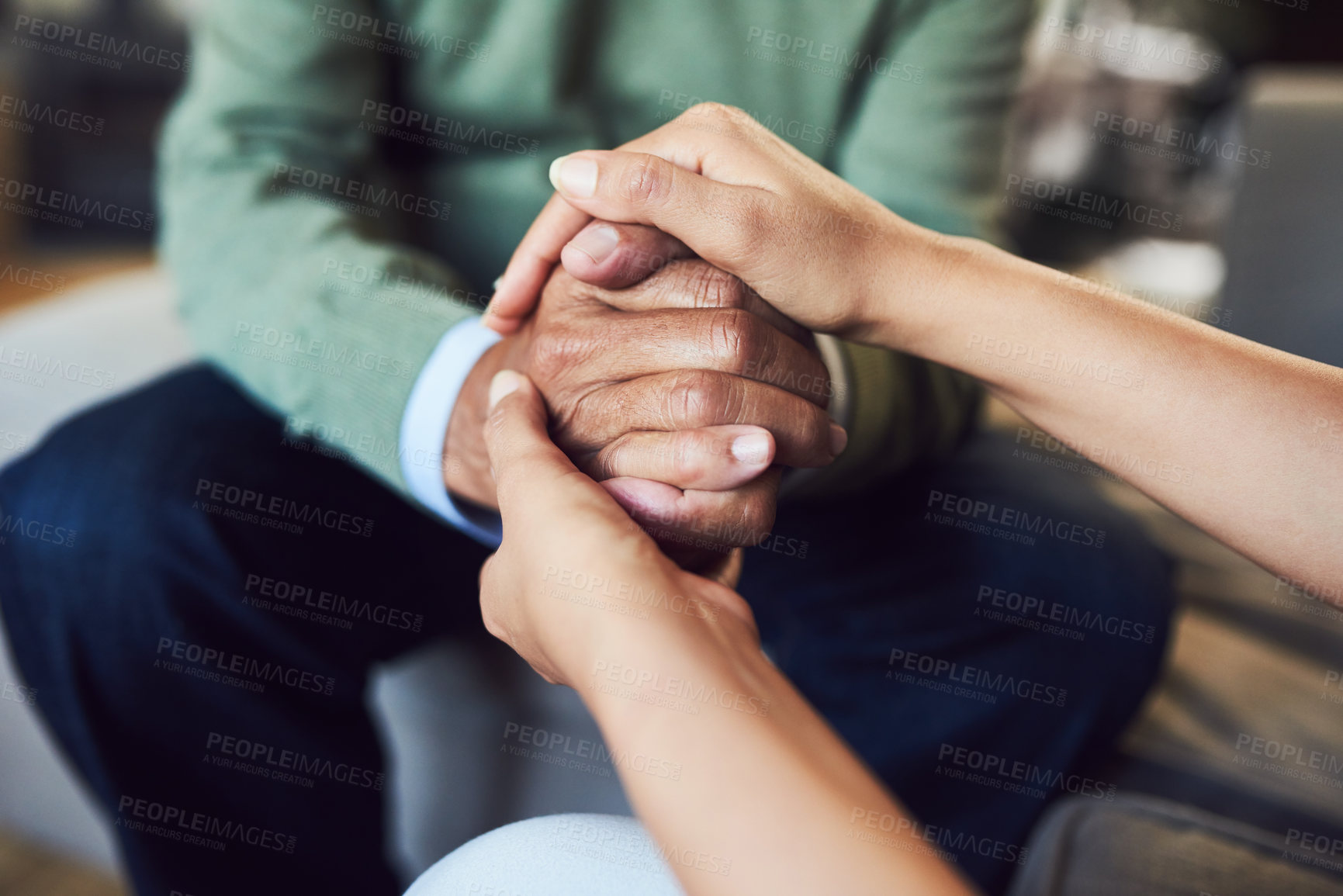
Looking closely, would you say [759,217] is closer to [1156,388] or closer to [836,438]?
[836,438]

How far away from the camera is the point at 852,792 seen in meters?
0.36

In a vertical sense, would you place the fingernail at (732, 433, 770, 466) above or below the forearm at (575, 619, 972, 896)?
above

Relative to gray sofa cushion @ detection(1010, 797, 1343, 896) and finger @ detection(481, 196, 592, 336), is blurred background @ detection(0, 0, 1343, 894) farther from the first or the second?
finger @ detection(481, 196, 592, 336)

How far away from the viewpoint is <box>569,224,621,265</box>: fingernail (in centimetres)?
57

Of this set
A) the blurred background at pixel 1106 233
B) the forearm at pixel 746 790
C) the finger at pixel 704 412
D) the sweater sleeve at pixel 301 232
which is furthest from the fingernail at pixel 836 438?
the blurred background at pixel 1106 233

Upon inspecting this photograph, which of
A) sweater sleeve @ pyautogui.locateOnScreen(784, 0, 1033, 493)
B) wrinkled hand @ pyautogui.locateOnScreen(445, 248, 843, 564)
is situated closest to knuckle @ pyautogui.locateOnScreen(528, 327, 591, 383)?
wrinkled hand @ pyautogui.locateOnScreen(445, 248, 843, 564)

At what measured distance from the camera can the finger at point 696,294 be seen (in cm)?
58

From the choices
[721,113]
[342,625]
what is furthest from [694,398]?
[342,625]

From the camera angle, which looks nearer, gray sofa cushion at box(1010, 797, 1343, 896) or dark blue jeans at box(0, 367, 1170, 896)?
dark blue jeans at box(0, 367, 1170, 896)

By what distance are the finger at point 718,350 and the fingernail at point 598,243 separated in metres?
0.05

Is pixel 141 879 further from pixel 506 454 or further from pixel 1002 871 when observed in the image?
pixel 1002 871

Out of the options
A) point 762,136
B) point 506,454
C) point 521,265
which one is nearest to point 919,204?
point 762,136

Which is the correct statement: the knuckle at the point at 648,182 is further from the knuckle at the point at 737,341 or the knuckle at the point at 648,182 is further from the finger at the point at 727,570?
the finger at the point at 727,570

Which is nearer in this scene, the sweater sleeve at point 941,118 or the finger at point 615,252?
the finger at point 615,252
